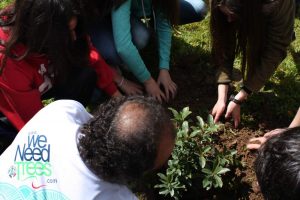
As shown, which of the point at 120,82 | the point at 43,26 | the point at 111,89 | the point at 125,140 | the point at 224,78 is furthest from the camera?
the point at 120,82

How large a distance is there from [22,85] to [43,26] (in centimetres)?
37

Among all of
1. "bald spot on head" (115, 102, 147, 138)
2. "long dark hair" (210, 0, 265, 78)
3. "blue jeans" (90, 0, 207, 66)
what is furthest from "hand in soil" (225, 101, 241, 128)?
"bald spot on head" (115, 102, 147, 138)

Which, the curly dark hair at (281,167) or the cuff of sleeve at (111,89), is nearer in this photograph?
the curly dark hair at (281,167)

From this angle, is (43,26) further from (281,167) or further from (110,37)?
(281,167)

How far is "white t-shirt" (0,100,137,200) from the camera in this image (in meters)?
1.51

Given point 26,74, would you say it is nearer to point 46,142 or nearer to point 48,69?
point 48,69

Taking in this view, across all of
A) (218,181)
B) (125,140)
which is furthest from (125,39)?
(125,140)

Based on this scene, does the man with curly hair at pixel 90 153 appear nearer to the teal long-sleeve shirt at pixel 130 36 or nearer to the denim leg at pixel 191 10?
the teal long-sleeve shirt at pixel 130 36

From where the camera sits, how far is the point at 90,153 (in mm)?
1484

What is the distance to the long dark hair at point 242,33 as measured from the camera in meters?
2.15

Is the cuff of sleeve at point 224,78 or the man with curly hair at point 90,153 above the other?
the man with curly hair at point 90,153

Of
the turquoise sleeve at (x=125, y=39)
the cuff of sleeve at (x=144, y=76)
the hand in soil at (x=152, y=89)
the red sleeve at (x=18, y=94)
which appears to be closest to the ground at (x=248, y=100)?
the hand in soil at (x=152, y=89)

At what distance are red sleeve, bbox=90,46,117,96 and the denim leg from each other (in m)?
0.89

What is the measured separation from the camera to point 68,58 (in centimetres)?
230
